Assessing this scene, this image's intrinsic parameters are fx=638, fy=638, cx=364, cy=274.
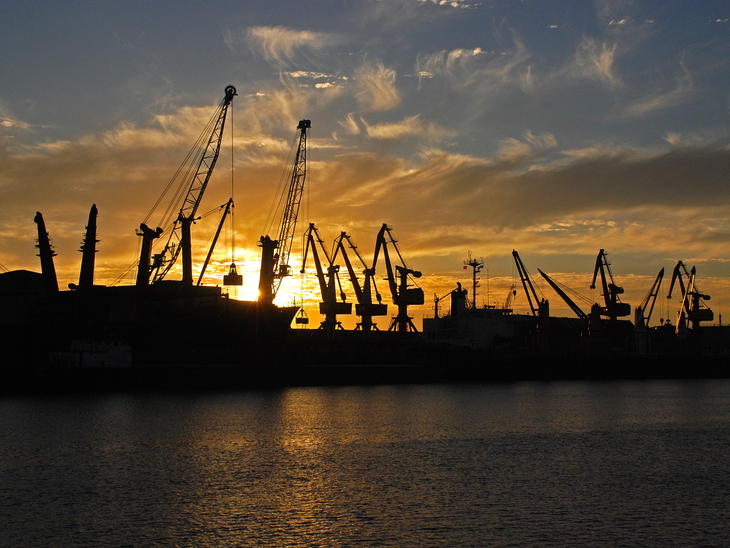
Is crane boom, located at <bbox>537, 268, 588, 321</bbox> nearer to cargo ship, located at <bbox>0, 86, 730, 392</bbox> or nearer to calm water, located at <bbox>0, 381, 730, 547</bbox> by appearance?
cargo ship, located at <bbox>0, 86, 730, 392</bbox>

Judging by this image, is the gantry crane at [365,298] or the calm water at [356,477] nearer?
the calm water at [356,477]

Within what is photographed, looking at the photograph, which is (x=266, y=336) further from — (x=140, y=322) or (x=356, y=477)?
(x=356, y=477)

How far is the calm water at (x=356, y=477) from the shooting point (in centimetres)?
1598

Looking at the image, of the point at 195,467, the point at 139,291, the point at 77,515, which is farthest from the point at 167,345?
the point at 77,515

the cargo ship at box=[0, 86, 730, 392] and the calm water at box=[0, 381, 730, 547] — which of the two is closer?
the calm water at box=[0, 381, 730, 547]

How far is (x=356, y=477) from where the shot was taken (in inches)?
861

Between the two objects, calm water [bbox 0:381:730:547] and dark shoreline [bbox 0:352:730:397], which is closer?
calm water [bbox 0:381:730:547]

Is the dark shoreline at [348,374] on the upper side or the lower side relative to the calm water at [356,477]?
upper

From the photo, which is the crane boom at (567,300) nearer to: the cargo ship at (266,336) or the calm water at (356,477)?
the cargo ship at (266,336)

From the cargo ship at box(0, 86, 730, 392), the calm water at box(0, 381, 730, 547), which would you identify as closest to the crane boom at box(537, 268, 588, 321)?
the cargo ship at box(0, 86, 730, 392)

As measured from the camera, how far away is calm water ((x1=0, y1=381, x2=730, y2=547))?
Answer: 52.4 feet

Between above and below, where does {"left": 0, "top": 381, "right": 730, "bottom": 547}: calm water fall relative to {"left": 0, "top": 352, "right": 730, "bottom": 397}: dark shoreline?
below

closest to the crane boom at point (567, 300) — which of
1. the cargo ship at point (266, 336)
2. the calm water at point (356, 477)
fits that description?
the cargo ship at point (266, 336)

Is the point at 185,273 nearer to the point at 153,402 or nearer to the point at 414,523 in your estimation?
the point at 153,402
